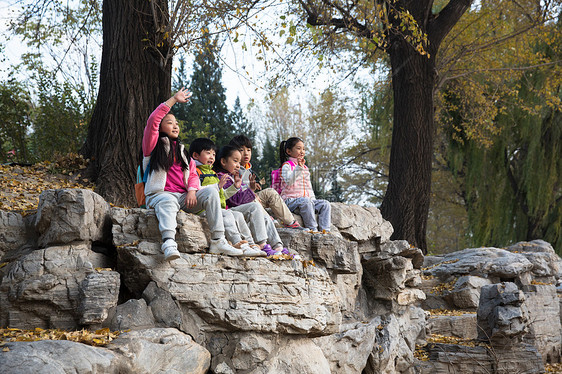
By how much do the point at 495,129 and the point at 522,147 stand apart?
2153mm

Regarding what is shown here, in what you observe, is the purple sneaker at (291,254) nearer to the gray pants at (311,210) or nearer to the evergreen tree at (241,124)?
the gray pants at (311,210)

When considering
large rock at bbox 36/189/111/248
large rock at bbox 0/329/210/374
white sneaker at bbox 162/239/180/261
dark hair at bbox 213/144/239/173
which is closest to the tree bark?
dark hair at bbox 213/144/239/173

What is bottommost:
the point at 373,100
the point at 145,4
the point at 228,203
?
the point at 228,203

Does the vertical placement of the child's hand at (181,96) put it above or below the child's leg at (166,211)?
above

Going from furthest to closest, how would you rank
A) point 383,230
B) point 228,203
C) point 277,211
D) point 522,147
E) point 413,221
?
point 522,147 → point 413,221 → point 383,230 → point 277,211 → point 228,203

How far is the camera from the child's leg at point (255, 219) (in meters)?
5.32

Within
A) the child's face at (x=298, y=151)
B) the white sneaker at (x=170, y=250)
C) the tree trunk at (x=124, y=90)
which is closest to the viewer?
the white sneaker at (x=170, y=250)

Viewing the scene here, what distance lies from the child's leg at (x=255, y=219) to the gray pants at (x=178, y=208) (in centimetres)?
47

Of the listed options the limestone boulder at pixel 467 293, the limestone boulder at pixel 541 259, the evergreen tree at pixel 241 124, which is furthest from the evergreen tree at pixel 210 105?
the limestone boulder at pixel 467 293

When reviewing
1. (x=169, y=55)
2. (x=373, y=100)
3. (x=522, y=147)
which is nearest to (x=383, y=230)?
(x=169, y=55)

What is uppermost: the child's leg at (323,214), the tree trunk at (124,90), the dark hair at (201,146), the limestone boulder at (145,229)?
the tree trunk at (124,90)

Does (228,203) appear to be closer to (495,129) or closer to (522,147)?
(495,129)

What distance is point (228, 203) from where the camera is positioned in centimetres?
575

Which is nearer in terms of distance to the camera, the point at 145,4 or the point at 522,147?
the point at 145,4
